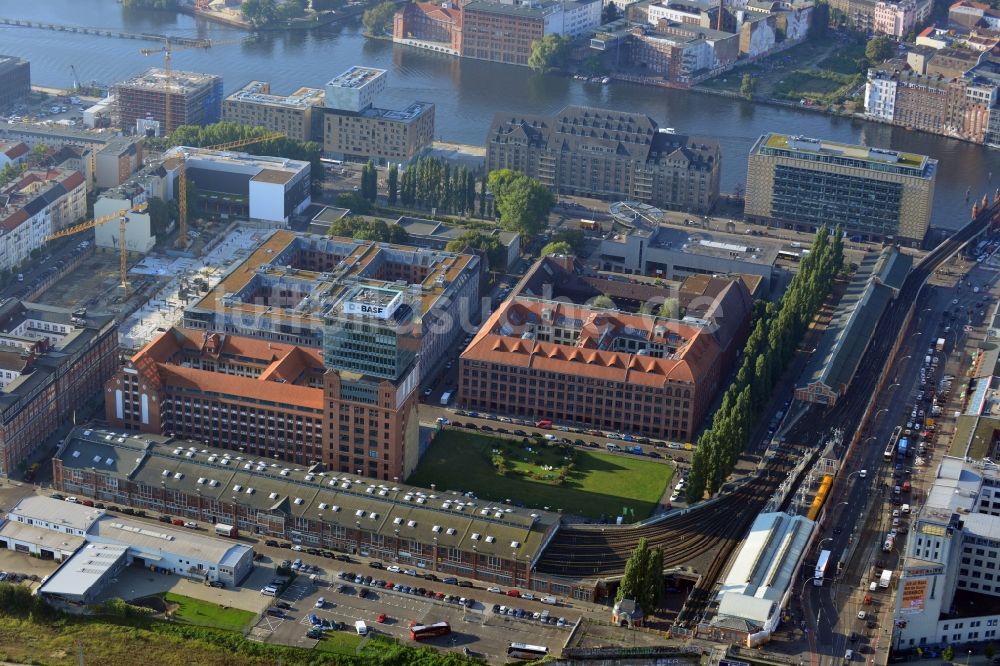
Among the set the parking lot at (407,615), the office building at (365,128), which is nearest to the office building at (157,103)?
the office building at (365,128)

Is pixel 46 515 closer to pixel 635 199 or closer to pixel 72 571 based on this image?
pixel 72 571

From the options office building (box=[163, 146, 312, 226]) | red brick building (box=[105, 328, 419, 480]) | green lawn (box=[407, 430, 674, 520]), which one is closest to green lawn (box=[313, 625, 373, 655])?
red brick building (box=[105, 328, 419, 480])

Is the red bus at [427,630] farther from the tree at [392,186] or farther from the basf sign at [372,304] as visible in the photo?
the tree at [392,186]

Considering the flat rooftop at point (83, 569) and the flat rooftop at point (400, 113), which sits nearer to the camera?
the flat rooftop at point (83, 569)

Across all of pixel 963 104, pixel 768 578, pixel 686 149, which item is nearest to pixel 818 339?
pixel 686 149

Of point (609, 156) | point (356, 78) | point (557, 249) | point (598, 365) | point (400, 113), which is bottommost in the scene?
point (598, 365)

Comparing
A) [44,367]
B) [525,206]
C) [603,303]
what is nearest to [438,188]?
[525,206]

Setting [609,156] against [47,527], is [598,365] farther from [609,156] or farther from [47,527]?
[609,156]
